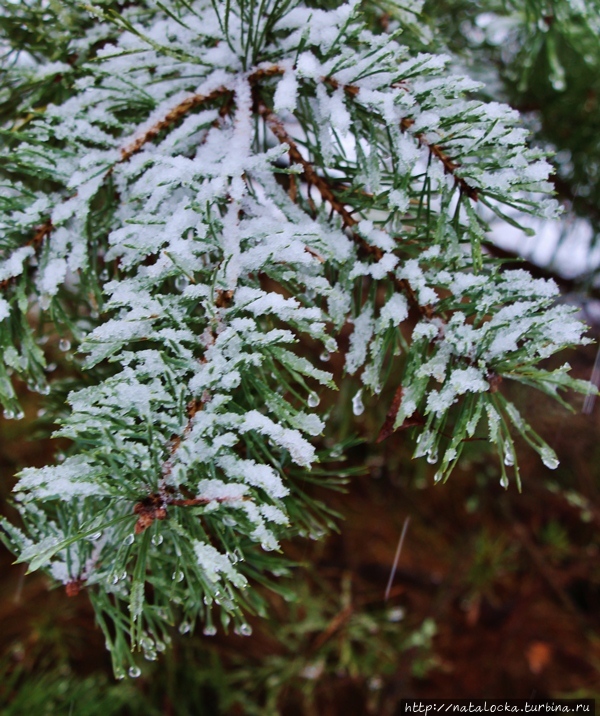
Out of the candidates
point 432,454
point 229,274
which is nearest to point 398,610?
point 432,454

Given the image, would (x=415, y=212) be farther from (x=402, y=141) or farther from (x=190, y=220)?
(x=190, y=220)

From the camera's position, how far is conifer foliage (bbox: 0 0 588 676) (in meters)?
0.36

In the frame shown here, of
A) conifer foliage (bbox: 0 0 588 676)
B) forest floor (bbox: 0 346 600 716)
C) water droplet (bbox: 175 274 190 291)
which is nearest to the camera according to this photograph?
conifer foliage (bbox: 0 0 588 676)

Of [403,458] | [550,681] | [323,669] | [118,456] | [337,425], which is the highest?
[118,456]

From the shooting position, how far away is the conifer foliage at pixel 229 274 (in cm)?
36

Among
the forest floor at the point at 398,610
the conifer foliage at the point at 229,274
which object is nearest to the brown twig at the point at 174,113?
the conifer foliage at the point at 229,274

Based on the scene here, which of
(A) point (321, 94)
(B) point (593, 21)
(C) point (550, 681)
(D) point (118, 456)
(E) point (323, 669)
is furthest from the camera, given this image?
(C) point (550, 681)

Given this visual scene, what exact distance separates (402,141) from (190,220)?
18cm

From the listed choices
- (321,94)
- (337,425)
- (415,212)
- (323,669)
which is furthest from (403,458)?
(321,94)

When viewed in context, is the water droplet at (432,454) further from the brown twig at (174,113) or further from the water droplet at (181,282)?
the brown twig at (174,113)

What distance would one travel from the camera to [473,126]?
1.42 feet

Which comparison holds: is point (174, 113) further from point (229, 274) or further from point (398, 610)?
point (398, 610)

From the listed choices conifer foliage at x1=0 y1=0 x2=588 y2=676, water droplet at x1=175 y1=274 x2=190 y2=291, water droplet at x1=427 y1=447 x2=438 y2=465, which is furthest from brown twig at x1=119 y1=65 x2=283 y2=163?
water droplet at x1=427 y1=447 x2=438 y2=465

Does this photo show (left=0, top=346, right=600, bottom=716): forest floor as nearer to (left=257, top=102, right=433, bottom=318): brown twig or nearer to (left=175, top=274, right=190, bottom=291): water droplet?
(left=257, top=102, right=433, bottom=318): brown twig
